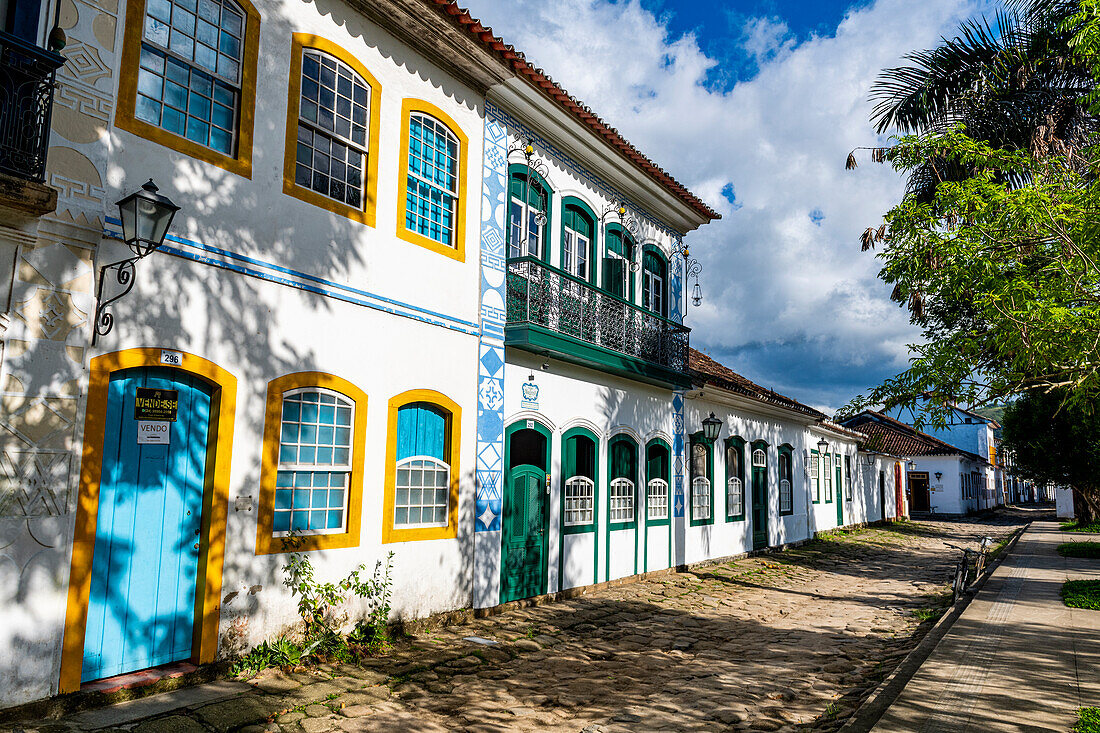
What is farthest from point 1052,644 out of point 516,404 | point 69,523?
point 69,523

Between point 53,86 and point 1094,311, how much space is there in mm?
9146

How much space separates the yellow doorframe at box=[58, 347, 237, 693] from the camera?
195 inches

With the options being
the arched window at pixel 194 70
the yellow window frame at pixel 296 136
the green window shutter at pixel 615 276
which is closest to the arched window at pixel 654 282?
the green window shutter at pixel 615 276

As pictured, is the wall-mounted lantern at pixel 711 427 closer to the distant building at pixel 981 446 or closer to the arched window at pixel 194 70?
the arched window at pixel 194 70

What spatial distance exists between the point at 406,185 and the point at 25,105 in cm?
386

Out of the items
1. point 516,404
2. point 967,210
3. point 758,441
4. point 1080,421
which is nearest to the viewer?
point 967,210

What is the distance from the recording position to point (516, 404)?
9672mm

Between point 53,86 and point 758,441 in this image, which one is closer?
point 53,86

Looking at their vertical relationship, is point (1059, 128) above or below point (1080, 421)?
above

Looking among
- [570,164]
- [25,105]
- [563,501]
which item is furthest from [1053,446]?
[25,105]

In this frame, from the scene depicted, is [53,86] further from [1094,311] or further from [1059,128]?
[1059,128]

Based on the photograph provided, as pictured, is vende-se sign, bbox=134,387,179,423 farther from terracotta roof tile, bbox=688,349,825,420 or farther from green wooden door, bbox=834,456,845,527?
green wooden door, bbox=834,456,845,527

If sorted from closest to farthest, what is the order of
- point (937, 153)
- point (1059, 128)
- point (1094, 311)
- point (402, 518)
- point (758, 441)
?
point (1094, 311) < point (402, 518) < point (937, 153) < point (1059, 128) < point (758, 441)

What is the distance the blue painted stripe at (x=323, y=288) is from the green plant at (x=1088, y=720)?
265 inches
